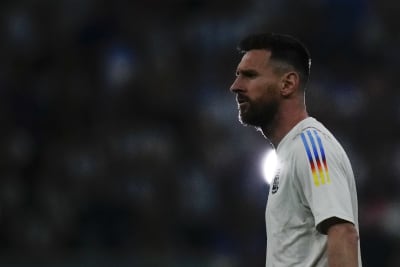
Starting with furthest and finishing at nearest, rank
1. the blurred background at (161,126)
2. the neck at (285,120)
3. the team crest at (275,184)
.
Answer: the blurred background at (161,126)
the neck at (285,120)
the team crest at (275,184)

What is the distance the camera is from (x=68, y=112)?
37.2ft

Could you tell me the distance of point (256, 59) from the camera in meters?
4.18

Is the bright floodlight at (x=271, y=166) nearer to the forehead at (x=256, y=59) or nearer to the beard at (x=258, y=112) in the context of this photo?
the beard at (x=258, y=112)

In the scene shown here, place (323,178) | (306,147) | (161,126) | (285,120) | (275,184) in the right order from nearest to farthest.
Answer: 1. (323,178)
2. (306,147)
3. (275,184)
4. (285,120)
5. (161,126)

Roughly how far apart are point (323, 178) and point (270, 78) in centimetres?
61

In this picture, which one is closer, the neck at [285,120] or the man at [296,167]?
the man at [296,167]

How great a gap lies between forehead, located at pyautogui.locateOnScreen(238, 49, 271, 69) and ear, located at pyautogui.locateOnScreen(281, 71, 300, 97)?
0.11 m

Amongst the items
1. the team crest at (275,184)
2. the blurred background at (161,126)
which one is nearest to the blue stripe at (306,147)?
the team crest at (275,184)

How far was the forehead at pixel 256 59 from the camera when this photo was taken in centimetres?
416

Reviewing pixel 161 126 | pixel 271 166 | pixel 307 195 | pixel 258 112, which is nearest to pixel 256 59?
pixel 258 112

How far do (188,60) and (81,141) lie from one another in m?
1.64

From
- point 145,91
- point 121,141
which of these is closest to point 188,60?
point 145,91

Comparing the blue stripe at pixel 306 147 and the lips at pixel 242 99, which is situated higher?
the lips at pixel 242 99

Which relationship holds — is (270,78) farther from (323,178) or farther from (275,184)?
(323,178)
